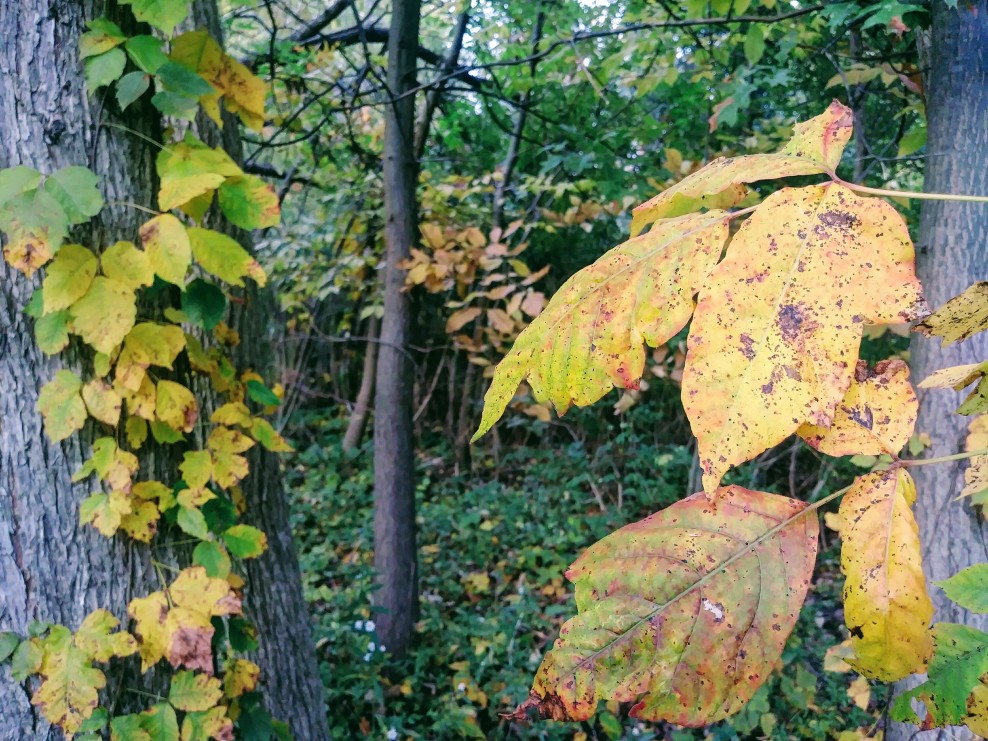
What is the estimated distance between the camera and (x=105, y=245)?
1.41 metres

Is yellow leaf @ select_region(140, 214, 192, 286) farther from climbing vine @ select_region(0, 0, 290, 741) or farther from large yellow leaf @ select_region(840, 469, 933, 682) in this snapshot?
large yellow leaf @ select_region(840, 469, 933, 682)

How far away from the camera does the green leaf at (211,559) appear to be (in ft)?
5.03

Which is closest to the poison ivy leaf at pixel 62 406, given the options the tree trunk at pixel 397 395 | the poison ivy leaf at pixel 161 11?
the poison ivy leaf at pixel 161 11

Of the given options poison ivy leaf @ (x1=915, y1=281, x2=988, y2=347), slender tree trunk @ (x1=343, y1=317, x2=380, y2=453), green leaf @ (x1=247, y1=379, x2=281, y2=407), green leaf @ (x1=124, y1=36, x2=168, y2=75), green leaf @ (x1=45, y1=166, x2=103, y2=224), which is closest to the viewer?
poison ivy leaf @ (x1=915, y1=281, x2=988, y2=347)

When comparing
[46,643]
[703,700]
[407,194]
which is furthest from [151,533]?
[407,194]

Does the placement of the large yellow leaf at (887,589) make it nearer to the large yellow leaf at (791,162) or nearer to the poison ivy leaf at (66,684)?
the large yellow leaf at (791,162)

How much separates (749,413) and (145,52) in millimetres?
1441

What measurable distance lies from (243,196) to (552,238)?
4.12 metres

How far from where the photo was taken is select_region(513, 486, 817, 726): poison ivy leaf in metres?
0.52

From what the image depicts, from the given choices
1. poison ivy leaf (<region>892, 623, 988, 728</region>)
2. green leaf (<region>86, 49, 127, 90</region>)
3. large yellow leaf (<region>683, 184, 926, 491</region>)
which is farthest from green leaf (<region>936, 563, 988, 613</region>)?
green leaf (<region>86, 49, 127, 90</region>)

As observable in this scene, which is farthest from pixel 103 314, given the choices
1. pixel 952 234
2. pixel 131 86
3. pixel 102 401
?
pixel 952 234

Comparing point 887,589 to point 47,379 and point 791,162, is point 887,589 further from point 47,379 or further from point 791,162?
point 47,379

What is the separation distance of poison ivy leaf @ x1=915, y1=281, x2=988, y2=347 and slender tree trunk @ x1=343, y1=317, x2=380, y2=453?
5.01 metres

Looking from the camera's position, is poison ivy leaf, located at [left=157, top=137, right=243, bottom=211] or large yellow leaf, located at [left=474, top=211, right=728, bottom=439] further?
poison ivy leaf, located at [left=157, top=137, right=243, bottom=211]
